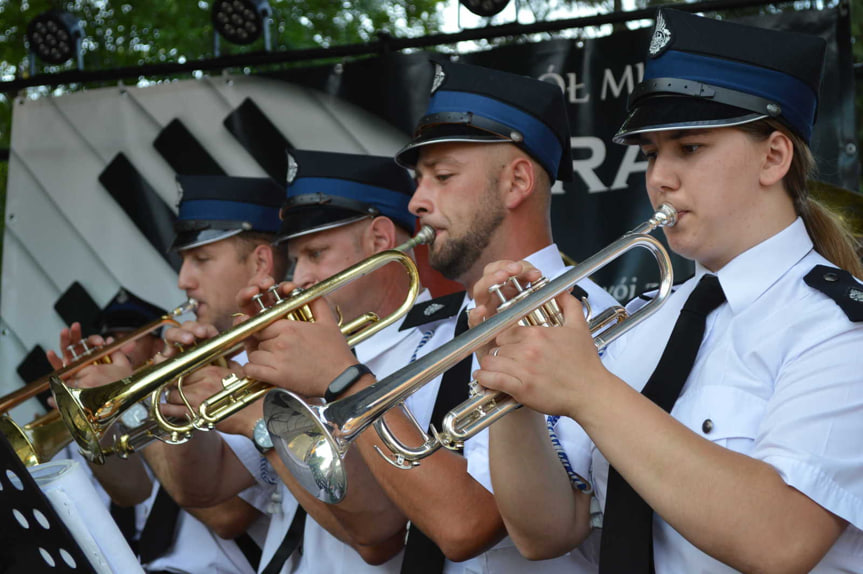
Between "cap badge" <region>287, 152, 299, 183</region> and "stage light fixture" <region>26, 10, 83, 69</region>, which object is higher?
"stage light fixture" <region>26, 10, 83, 69</region>

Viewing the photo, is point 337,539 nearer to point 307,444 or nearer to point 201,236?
point 307,444

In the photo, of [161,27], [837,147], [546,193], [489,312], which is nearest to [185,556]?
[546,193]

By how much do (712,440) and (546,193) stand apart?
148 cm

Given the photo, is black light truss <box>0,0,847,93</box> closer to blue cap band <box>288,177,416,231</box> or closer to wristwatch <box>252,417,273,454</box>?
blue cap band <box>288,177,416,231</box>

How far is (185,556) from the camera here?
4.54 meters

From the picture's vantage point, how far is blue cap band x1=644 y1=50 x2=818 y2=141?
7.72 ft

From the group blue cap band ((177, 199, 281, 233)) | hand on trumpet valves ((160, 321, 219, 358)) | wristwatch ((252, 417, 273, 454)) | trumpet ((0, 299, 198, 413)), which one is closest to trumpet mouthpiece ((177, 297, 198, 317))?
trumpet ((0, 299, 198, 413))

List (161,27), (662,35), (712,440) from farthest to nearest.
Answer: (161,27)
(662,35)
(712,440)

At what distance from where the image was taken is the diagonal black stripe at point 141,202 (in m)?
6.01

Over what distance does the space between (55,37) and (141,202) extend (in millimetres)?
1151

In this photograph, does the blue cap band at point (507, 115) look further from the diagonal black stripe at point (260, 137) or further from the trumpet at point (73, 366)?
the diagonal black stripe at point (260, 137)

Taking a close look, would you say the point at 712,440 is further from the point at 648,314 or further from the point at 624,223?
the point at 624,223

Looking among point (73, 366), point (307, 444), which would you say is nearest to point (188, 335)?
point (73, 366)

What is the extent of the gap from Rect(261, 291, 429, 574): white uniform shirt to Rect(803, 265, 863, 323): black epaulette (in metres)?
1.71
